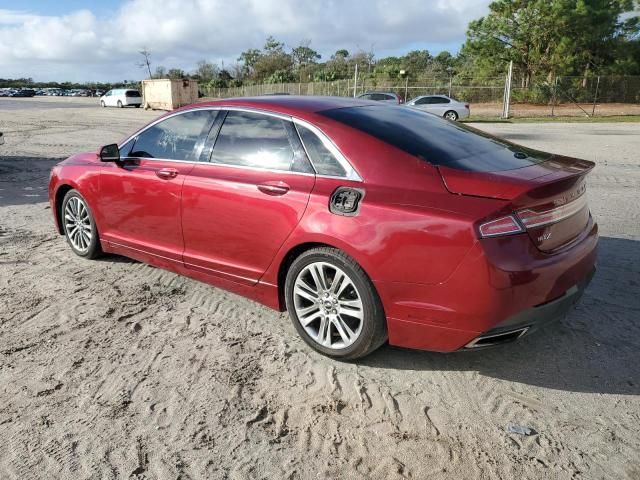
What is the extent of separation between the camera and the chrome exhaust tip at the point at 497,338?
2918 mm

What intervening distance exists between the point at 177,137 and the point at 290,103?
1104 millimetres

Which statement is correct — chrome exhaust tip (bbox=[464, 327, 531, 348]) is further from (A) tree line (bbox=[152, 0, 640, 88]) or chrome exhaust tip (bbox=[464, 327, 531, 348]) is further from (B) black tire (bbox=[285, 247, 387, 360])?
(A) tree line (bbox=[152, 0, 640, 88])

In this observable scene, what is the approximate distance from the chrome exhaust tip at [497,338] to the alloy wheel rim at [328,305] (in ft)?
2.18

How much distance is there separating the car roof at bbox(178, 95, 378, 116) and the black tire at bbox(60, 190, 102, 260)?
5.54ft

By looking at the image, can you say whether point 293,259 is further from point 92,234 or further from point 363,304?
point 92,234

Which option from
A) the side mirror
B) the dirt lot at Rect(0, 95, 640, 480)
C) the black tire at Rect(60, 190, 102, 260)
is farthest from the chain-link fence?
the dirt lot at Rect(0, 95, 640, 480)

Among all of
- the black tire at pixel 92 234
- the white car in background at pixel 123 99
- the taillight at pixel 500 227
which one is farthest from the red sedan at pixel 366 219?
the white car in background at pixel 123 99

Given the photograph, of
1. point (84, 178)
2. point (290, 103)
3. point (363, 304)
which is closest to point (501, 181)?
point (363, 304)

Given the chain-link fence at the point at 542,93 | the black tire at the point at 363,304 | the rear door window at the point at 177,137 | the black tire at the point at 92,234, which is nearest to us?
the black tire at the point at 363,304

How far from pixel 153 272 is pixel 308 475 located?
3104mm

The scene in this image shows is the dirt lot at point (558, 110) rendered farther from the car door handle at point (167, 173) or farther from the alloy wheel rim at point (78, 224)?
the car door handle at point (167, 173)

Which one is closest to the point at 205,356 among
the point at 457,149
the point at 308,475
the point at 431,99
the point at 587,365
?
the point at 308,475

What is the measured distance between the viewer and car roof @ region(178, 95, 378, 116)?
→ 148 inches

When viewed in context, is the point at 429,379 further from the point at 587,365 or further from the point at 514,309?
the point at 587,365
